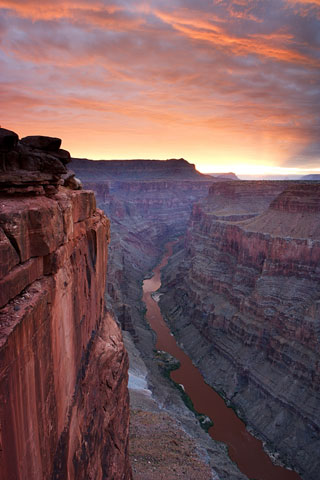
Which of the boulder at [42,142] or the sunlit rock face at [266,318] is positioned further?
the sunlit rock face at [266,318]

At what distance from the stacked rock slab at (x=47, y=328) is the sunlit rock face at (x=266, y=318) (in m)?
23.9

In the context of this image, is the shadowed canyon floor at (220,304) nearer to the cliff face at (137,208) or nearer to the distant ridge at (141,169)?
the cliff face at (137,208)

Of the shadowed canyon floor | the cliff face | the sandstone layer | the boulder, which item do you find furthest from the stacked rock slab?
the cliff face

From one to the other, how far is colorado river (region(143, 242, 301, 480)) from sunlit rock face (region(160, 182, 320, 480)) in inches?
45.4

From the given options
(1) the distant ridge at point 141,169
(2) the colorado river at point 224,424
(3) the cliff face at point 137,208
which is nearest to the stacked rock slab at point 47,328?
(2) the colorado river at point 224,424

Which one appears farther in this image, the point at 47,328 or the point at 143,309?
the point at 143,309

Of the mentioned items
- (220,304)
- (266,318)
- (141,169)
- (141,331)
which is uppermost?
(141,169)

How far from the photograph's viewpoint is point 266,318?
128ft

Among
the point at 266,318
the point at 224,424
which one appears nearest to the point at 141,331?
the point at 266,318

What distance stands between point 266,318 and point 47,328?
36.0m

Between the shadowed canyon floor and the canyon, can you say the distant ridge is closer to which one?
the shadowed canyon floor

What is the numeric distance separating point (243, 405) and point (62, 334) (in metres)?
31.3

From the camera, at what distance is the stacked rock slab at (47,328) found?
5.62m

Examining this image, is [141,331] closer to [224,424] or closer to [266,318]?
[266,318]
